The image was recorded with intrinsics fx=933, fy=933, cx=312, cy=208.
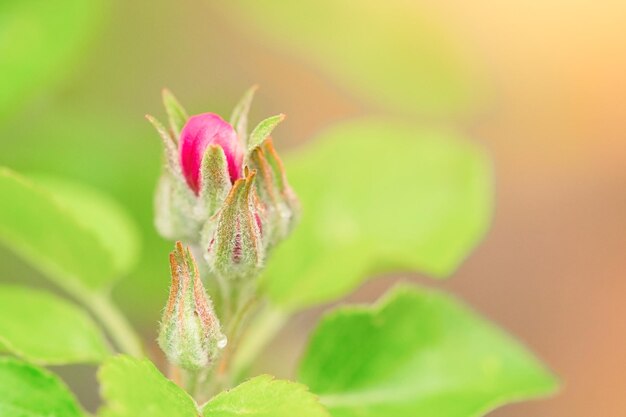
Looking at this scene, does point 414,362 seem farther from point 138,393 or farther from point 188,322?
point 138,393

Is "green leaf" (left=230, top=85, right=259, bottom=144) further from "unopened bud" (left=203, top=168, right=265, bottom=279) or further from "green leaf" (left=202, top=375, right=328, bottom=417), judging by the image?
"green leaf" (left=202, top=375, right=328, bottom=417)

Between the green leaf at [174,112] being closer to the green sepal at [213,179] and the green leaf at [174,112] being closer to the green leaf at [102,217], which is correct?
the green sepal at [213,179]

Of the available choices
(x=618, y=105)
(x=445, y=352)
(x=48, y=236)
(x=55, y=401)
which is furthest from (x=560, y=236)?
(x=55, y=401)

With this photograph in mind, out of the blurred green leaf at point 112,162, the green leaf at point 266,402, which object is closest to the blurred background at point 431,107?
the blurred green leaf at point 112,162

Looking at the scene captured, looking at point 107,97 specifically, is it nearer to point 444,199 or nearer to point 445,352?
point 444,199

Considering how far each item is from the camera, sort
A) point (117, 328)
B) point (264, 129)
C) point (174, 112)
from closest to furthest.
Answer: point (264, 129) → point (174, 112) → point (117, 328)

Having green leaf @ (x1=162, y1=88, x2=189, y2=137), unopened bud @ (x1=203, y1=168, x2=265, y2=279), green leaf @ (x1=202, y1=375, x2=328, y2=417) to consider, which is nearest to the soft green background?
green leaf @ (x1=202, y1=375, x2=328, y2=417)

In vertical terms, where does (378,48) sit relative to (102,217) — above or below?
above

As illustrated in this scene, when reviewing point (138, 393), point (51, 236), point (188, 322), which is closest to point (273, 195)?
point (188, 322)
